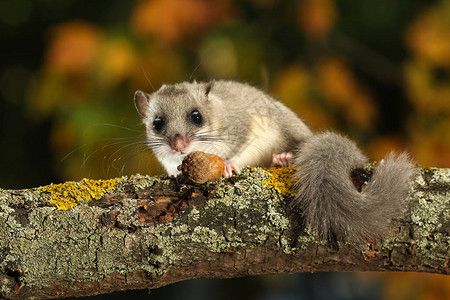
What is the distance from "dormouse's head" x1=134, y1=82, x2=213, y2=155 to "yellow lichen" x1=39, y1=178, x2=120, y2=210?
824mm

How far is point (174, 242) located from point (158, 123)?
1.31 m

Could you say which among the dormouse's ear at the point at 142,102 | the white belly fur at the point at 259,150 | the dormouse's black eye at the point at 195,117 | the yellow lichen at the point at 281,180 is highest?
the dormouse's ear at the point at 142,102

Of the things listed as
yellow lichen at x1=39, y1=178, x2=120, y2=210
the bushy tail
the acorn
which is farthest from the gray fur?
yellow lichen at x1=39, y1=178, x2=120, y2=210

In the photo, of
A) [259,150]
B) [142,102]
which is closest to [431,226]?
[259,150]

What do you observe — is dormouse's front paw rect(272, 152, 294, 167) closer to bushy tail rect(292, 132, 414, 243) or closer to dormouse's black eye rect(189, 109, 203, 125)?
dormouse's black eye rect(189, 109, 203, 125)

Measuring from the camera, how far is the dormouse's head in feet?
9.82

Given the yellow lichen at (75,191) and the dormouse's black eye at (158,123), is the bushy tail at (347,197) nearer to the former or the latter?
the yellow lichen at (75,191)

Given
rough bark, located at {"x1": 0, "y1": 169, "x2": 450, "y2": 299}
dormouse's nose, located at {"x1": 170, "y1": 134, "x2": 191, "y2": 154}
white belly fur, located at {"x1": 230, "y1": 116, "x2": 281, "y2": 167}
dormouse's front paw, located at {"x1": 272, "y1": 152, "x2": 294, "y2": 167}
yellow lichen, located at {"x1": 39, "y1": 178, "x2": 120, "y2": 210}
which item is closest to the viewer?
rough bark, located at {"x1": 0, "y1": 169, "x2": 450, "y2": 299}

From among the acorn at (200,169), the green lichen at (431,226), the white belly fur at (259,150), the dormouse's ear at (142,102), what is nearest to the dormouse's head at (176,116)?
the dormouse's ear at (142,102)

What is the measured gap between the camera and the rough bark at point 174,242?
1.93 m

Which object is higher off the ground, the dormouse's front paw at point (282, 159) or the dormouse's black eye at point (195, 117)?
the dormouse's black eye at point (195, 117)

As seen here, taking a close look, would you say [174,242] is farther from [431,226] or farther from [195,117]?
[195,117]

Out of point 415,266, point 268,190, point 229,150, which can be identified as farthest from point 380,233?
point 229,150

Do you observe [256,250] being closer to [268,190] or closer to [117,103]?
[268,190]
